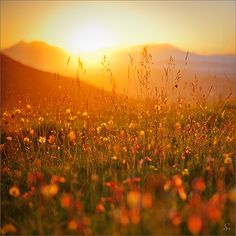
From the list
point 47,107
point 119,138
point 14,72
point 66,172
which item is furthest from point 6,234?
point 14,72

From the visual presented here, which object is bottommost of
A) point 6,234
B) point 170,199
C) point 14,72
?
point 6,234

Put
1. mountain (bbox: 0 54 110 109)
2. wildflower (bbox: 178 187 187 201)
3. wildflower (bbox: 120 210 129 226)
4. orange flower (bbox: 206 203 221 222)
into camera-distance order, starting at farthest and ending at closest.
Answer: mountain (bbox: 0 54 110 109), wildflower (bbox: 178 187 187 201), wildflower (bbox: 120 210 129 226), orange flower (bbox: 206 203 221 222)

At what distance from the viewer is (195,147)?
15.4 feet

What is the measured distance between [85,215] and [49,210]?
0.36 m

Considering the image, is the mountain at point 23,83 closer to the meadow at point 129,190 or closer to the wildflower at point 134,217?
the meadow at point 129,190

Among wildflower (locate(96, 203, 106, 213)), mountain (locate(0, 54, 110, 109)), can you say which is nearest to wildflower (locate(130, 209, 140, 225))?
wildflower (locate(96, 203, 106, 213))

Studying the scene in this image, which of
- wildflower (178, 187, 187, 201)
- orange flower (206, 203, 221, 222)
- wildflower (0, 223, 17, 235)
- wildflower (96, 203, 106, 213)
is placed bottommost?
wildflower (0, 223, 17, 235)

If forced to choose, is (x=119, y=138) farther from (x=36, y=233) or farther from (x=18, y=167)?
(x=36, y=233)

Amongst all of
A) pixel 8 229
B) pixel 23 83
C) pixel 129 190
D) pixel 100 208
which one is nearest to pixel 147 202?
pixel 100 208

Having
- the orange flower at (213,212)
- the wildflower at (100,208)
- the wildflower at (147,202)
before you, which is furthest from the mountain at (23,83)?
the orange flower at (213,212)

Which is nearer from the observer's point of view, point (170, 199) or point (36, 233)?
point (36, 233)

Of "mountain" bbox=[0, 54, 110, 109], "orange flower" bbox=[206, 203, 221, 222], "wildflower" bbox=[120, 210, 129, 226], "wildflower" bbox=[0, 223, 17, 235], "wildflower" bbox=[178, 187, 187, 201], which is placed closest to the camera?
"orange flower" bbox=[206, 203, 221, 222]

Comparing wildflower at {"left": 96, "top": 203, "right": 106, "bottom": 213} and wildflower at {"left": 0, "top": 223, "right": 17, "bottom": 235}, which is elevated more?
wildflower at {"left": 96, "top": 203, "right": 106, "bottom": 213}

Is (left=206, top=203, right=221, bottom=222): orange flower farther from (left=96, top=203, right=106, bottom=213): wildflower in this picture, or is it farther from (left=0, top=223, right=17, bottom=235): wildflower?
(left=0, top=223, right=17, bottom=235): wildflower
